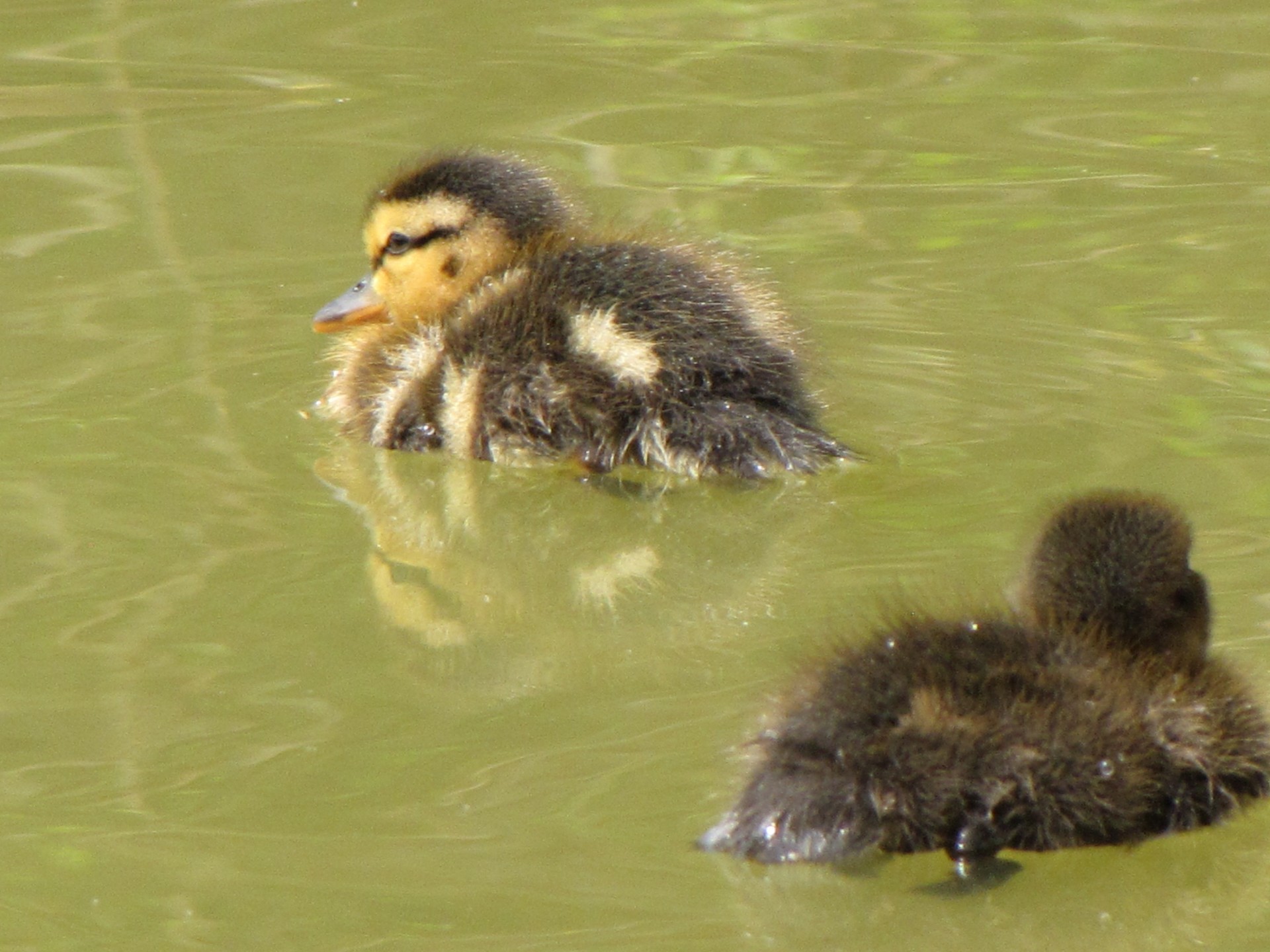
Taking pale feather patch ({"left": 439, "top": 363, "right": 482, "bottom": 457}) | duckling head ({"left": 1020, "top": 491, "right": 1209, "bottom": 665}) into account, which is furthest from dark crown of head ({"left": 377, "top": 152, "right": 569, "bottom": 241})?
duckling head ({"left": 1020, "top": 491, "right": 1209, "bottom": 665})

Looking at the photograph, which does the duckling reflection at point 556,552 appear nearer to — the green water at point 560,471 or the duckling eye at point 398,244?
the green water at point 560,471

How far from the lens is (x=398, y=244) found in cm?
441

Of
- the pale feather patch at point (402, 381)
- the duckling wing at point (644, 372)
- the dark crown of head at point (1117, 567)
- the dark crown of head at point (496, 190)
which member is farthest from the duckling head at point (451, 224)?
the dark crown of head at point (1117, 567)

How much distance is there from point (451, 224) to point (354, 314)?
1.05ft

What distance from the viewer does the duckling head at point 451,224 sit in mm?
4285

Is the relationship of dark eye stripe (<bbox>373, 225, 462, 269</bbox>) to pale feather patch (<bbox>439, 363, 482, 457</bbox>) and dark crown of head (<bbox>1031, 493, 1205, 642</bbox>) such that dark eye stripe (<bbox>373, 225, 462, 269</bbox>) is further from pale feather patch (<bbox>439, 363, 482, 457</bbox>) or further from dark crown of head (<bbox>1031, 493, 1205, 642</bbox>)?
dark crown of head (<bbox>1031, 493, 1205, 642</bbox>)

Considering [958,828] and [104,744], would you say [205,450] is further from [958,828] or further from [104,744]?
[958,828]

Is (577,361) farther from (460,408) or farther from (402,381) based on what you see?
(402,381)

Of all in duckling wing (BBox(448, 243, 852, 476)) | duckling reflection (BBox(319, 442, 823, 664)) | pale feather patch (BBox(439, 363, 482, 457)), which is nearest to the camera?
duckling reflection (BBox(319, 442, 823, 664))

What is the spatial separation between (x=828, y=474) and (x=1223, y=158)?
7.85 feet

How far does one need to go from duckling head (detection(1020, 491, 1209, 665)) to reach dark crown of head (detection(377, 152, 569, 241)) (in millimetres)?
1866

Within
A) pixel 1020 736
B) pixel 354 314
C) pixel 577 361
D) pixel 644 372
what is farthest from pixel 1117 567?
pixel 354 314

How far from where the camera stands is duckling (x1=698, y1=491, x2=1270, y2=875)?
2.37m

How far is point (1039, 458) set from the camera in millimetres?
3793
